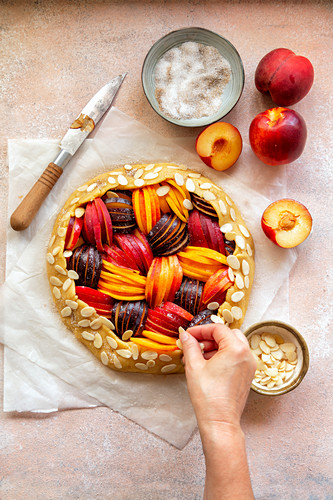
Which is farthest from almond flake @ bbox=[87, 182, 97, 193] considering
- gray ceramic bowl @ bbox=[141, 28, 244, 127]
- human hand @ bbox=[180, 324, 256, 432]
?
human hand @ bbox=[180, 324, 256, 432]

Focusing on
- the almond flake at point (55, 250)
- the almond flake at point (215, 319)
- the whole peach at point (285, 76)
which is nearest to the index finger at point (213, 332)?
the almond flake at point (215, 319)

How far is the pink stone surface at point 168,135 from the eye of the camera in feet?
7.22

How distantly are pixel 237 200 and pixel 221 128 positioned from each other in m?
0.36

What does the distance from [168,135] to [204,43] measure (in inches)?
18.5

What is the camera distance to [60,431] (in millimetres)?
2219

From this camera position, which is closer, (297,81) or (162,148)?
(297,81)

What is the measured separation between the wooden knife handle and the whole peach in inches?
42.5

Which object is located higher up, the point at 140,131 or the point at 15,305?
the point at 140,131

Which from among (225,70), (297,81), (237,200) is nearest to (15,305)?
(237,200)

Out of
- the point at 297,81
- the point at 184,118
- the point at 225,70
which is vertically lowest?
the point at 184,118

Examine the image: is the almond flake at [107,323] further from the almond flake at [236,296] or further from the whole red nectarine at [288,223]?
the whole red nectarine at [288,223]

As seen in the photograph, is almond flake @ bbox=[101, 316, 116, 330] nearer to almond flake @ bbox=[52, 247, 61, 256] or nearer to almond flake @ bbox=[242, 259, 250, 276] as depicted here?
almond flake @ bbox=[52, 247, 61, 256]

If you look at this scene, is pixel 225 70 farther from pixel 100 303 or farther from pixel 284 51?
pixel 100 303

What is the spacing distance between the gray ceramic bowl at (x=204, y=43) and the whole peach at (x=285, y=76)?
0.37 ft
